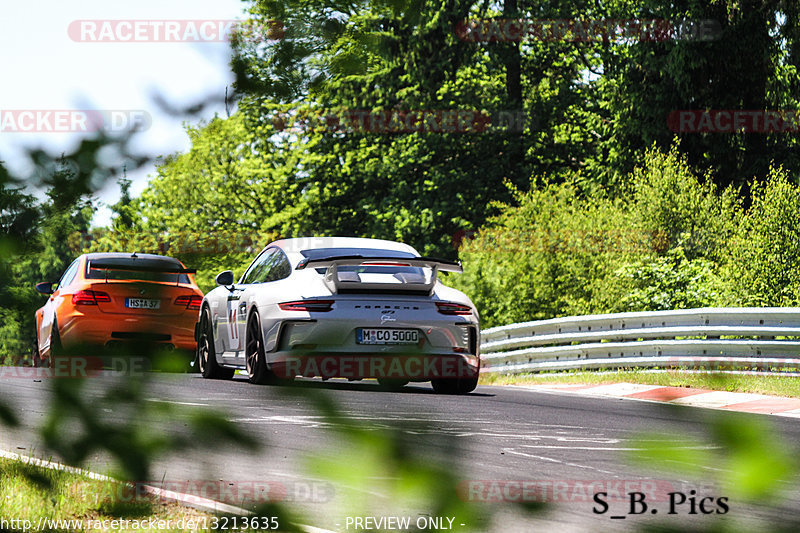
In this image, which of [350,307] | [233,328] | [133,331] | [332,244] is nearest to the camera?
[133,331]

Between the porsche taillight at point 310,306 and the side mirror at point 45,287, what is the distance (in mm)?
8400

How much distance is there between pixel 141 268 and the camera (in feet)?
7.30

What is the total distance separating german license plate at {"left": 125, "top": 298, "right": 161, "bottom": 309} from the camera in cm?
228

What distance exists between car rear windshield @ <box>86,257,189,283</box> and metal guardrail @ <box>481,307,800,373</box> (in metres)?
10.8

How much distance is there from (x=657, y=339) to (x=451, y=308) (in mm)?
6492

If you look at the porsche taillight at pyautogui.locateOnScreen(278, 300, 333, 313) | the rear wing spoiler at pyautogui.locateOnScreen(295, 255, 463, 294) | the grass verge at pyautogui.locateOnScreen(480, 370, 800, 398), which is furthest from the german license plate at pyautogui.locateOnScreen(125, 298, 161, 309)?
the grass verge at pyautogui.locateOnScreen(480, 370, 800, 398)

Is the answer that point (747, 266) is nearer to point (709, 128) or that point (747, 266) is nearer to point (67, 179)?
point (709, 128)

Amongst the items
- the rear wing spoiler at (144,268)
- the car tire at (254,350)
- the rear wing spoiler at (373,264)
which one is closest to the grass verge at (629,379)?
the rear wing spoiler at (373,264)

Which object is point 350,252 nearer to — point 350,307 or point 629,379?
point 350,307

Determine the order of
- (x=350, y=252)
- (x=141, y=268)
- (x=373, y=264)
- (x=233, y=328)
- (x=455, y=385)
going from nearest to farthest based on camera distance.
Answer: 1. (x=141, y=268)
2. (x=373, y=264)
3. (x=350, y=252)
4. (x=233, y=328)
5. (x=455, y=385)

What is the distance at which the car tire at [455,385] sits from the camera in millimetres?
12594

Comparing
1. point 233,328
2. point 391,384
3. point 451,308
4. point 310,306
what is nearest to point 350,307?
point 310,306

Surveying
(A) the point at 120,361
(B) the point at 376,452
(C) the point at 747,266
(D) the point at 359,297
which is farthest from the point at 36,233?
(C) the point at 747,266

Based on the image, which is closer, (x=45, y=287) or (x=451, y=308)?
(x=45, y=287)
